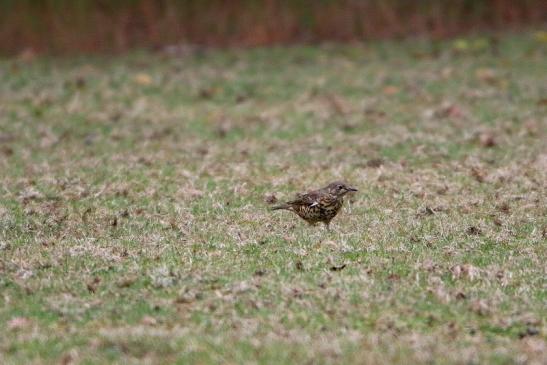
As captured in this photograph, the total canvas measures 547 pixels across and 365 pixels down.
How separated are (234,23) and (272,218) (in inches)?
542

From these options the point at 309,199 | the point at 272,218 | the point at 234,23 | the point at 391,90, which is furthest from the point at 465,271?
the point at 234,23

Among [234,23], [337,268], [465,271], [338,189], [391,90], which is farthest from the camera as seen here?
[234,23]

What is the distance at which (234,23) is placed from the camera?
22.5 metres

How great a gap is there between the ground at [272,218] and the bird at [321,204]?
0.49 feet

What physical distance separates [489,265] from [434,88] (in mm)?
10120

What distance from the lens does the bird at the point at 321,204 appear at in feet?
28.5

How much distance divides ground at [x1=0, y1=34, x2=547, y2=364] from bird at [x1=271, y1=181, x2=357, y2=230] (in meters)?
0.15

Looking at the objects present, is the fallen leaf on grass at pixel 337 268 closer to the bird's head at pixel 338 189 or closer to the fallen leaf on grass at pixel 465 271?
the fallen leaf on grass at pixel 465 271

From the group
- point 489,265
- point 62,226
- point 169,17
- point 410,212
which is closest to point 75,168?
point 62,226

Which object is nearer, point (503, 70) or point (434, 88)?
point (434, 88)

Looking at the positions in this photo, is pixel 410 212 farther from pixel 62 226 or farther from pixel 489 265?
pixel 62 226

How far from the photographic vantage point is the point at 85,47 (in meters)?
22.0

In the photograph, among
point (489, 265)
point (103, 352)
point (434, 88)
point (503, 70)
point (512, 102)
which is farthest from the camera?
point (503, 70)

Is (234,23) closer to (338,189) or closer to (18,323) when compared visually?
(338,189)
